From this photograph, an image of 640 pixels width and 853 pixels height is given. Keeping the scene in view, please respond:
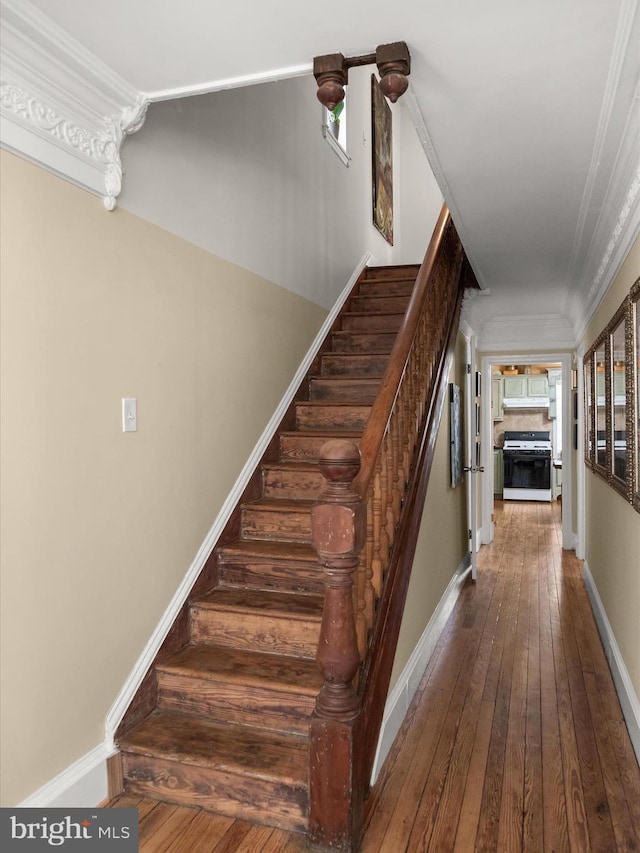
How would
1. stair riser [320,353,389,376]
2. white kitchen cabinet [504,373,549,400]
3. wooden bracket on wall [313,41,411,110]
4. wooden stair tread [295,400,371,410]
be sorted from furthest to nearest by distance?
white kitchen cabinet [504,373,549,400]
stair riser [320,353,389,376]
wooden stair tread [295,400,371,410]
wooden bracket on wall [313,41,411,110]

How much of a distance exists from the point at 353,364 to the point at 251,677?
2.54m

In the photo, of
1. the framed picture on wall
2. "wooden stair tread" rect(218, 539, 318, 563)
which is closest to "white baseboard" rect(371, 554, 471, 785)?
"wooden stair tread" rect(218, 539, 318, 563)

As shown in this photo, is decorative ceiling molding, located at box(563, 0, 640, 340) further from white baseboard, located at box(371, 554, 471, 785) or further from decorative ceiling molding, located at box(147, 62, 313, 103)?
white baseboard, located at box(371, 554, 471, 785)

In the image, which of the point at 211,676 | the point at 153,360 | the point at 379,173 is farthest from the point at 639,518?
the point at 379,173

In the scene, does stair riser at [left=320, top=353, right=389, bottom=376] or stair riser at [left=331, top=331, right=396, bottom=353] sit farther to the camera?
stair riser at [left=331, top=331, right=396, bottom=353]

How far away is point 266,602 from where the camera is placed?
114 inches

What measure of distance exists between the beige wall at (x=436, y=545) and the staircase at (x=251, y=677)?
0.56 m

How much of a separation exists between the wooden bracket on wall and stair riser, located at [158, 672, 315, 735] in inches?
84.7

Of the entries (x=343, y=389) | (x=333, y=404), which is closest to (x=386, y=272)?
(x=343, y=389)

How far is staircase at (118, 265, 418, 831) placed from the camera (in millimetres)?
2246

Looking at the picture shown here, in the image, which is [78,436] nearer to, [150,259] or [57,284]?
[57,284]

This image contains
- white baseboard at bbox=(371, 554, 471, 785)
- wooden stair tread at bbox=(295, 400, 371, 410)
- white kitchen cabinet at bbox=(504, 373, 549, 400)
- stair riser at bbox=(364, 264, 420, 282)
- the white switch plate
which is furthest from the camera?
white kitchen cabinet at bbox=(504, 373, 549, 400)

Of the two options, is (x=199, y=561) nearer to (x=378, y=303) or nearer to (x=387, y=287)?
(x=378, y=303)

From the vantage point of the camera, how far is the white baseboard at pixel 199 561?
2.42 m
